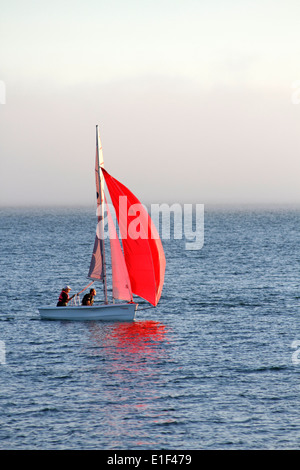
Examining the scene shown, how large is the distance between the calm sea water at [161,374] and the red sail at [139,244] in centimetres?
276

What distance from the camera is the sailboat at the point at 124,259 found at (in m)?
43.2

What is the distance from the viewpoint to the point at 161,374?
34.0m

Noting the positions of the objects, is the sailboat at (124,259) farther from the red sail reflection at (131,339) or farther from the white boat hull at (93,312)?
the red sail reflection at (131,339)

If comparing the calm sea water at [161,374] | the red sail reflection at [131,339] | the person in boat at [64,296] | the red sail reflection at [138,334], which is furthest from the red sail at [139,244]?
the person in boat at [64,296]

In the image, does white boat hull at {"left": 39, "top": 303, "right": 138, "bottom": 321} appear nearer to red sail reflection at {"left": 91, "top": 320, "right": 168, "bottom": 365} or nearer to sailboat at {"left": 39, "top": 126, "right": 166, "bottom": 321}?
sailboat at {"left": 39, "top": 126, "right": 166, "bottom": 321}

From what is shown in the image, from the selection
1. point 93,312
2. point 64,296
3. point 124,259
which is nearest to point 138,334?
point 93,312

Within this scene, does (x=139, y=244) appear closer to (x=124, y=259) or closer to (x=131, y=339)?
(x=124, y=259)

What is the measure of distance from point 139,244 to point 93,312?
5525 millimetres

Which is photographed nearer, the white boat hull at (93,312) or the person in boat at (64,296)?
the white boat hull at (93,312)

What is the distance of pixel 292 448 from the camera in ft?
83.7

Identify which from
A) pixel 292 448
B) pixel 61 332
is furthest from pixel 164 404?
pixel 61 332

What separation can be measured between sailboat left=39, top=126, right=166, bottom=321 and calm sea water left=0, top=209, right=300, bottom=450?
91 cm

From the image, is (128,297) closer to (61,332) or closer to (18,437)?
(61,332)
